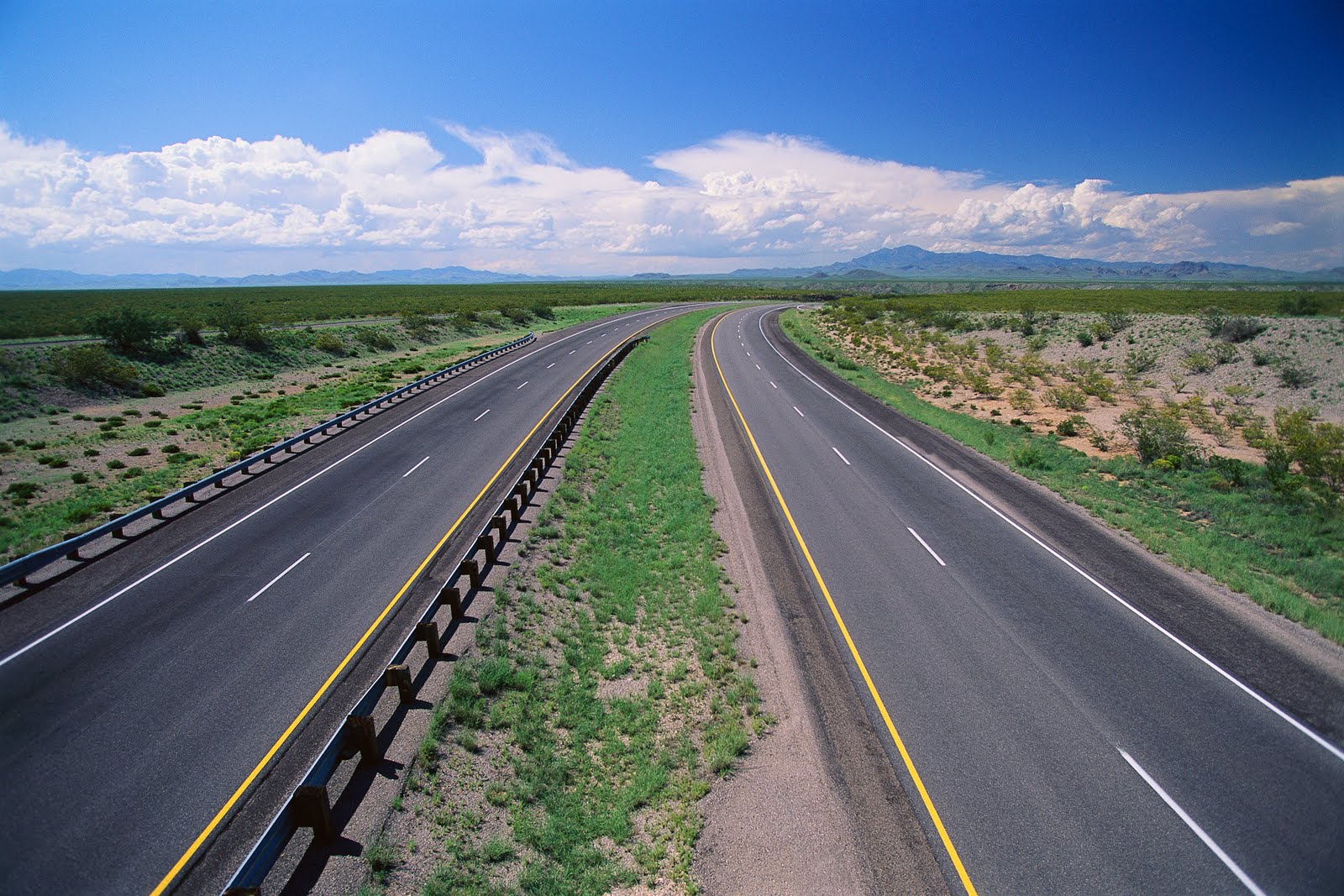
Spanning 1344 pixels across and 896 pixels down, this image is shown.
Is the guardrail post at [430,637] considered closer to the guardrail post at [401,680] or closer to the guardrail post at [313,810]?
the guardrail post at [401,680]

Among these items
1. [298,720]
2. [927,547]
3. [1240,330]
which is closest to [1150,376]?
[1240,330]

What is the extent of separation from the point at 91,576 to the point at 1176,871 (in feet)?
61.2

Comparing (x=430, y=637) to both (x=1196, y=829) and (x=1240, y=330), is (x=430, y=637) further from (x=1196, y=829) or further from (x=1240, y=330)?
(x=1240, y=330)

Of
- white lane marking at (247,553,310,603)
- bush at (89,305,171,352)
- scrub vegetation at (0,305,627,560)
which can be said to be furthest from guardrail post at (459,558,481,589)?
bush at (89,305,171,352)

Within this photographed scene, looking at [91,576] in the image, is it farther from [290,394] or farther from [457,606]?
[290,394]

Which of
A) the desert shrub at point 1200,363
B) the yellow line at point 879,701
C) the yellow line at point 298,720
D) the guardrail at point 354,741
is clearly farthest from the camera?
the desert shrub at point 1200,363

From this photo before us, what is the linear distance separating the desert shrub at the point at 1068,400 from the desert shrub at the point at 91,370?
5059 cm

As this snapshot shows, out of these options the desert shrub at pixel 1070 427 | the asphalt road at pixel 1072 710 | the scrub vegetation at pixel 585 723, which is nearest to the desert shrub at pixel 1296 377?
the desert shrub at pixel 1070 427

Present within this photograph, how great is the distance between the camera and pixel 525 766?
782 cm

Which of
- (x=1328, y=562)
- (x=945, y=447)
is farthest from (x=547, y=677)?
(x=945, y=447)

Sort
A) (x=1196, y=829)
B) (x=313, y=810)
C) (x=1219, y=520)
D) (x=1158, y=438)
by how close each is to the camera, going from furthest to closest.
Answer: (x=1158, y=438) → (x=1219, y=520) → (x=1196, y=829) → (x=313, y=810)

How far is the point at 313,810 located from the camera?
20.9 ft

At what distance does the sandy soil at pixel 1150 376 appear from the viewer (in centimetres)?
2602

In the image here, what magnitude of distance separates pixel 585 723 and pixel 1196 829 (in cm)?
757
